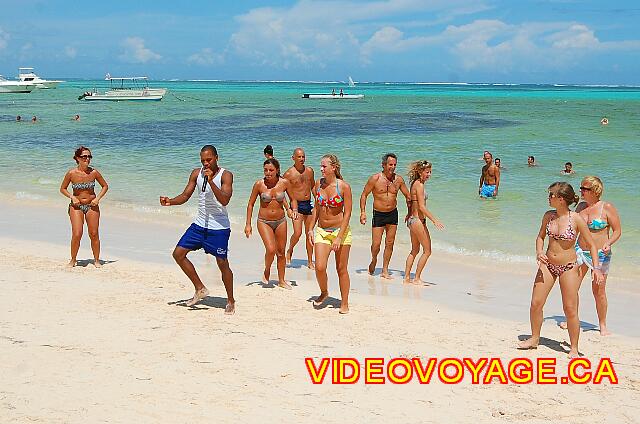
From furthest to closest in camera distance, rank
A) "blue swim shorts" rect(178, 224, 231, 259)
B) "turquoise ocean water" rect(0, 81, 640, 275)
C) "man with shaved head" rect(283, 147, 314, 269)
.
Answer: "turquoise ocean water" rect(0, 81, 640, 275) < "man with shaved head" rect(283, 147, 314, 269) < "blue swim shorts" rect(178, 224, 231, 259)

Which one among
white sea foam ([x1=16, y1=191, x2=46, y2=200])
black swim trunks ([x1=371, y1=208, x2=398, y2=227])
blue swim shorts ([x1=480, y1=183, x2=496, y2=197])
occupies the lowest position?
white sea foam ([x1=16, y1=191, x2=46, y2=200])

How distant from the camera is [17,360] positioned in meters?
5.45

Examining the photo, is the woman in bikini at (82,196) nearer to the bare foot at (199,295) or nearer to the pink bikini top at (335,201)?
the bare foot at (199,295)

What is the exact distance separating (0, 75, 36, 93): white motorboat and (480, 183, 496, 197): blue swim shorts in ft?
282

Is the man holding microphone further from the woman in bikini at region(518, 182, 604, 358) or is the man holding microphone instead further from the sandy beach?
the woman in bikini at region(518, 182, 604, 358)

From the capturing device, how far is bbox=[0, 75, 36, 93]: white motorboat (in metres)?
88.8

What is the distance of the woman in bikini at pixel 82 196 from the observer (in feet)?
28.8

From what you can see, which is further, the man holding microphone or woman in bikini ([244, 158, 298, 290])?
woman in bikini ([244, 158, 298, 290])

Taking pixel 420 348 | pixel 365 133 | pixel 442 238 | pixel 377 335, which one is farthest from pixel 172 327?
pixel 365 133

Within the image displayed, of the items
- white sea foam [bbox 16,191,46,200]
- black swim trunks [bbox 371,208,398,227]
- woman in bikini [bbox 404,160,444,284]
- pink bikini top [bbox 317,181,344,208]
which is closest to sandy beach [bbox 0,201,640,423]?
woman in bikini [bbox 404,160,444,284]

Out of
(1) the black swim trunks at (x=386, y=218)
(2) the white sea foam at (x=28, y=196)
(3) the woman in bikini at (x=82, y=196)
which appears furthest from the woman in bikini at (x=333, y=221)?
(2) the white sea foam at (x=28, y=196)

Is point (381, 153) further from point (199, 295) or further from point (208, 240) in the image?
point (208, 240)

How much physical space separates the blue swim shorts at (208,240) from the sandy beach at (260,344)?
2.30 feet

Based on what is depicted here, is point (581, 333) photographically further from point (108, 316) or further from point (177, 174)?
point (177, 174)
